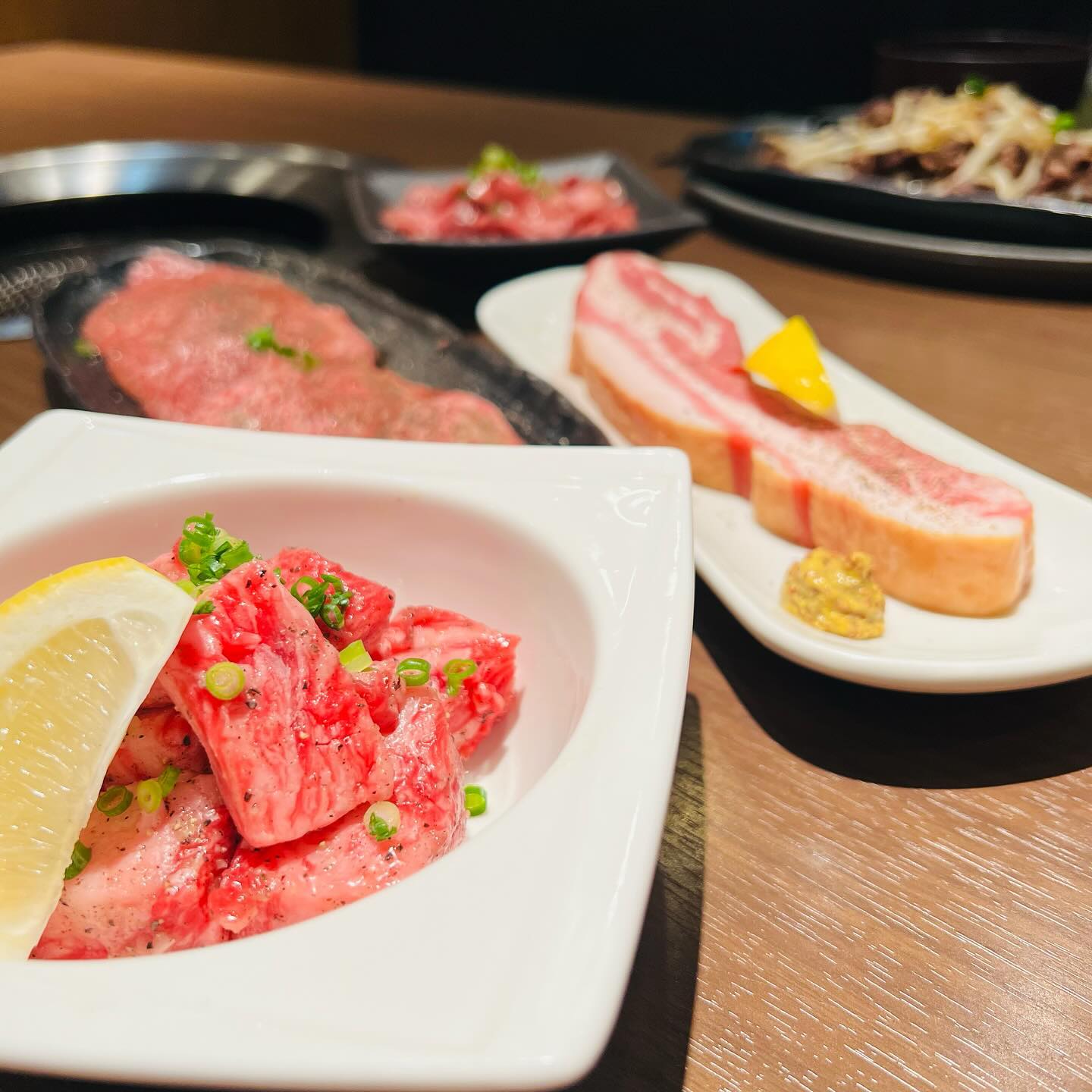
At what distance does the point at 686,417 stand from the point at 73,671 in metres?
0.97

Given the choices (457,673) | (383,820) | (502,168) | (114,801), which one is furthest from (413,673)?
(502,168)

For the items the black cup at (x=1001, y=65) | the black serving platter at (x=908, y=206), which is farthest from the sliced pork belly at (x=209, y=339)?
the black cup at (x=1001, y=65)

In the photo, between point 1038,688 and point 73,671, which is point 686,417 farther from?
point 73,671

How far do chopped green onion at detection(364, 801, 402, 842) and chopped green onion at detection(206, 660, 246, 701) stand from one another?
15cm

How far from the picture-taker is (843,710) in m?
1.00

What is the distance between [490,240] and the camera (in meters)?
2.16

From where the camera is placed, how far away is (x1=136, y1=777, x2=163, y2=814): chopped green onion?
71cm

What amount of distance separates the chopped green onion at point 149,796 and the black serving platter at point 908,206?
2220 millimetres

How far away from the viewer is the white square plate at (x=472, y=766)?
455mm

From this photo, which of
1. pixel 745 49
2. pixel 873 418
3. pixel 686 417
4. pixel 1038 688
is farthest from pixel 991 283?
pixel 745 49

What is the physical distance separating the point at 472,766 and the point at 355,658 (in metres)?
0.18

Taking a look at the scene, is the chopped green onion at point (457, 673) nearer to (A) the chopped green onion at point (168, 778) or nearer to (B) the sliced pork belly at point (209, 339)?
(A) the chopped green onion at point (168, 778)

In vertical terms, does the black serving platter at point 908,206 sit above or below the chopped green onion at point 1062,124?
below

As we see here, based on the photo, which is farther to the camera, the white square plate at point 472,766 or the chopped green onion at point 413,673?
the chopped green onion at point 413,673
